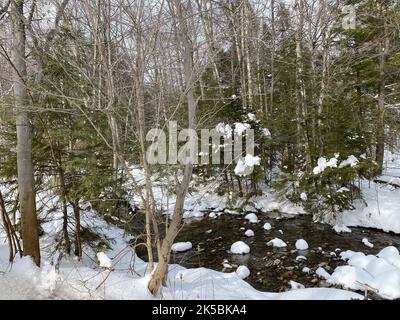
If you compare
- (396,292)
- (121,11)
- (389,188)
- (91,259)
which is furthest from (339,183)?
(121,11)

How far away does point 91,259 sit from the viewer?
5797mm

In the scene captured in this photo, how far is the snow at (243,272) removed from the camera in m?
5.76

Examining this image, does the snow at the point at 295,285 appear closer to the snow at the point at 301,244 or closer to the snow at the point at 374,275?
the snow at the point at 374,275

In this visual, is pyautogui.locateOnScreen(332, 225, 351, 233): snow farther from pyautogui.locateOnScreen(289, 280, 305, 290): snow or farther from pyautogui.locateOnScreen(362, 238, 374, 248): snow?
pyautogui.locateOnScreen(289, 280, 305, 290): snow

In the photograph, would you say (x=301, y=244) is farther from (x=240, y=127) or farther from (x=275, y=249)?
(x=240, y=127)

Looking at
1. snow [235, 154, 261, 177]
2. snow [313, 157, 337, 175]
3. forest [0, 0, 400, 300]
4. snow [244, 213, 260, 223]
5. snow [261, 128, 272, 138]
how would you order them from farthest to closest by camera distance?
snow [261, 128, 272, 138] < snow [235, 154, 261, 177] < snow [244, 213, 260, 223] < snow [313, 157, 337, 175] < forest [0, 0, 400, 300]

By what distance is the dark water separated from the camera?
575 centimetres

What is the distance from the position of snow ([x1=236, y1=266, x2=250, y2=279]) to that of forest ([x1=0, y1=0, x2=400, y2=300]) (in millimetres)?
30

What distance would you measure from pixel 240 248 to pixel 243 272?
1.13 meters

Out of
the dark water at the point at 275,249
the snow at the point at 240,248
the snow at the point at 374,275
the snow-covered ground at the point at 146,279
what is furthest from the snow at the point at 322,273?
the snow at the point at 240,248

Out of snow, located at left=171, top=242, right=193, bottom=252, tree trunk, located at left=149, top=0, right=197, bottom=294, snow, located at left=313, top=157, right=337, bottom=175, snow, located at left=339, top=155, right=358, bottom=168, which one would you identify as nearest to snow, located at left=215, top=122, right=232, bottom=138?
snow, located at left=313, top=157, right=337, bottom=175

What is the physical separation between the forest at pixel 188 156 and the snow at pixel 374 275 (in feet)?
0.09
